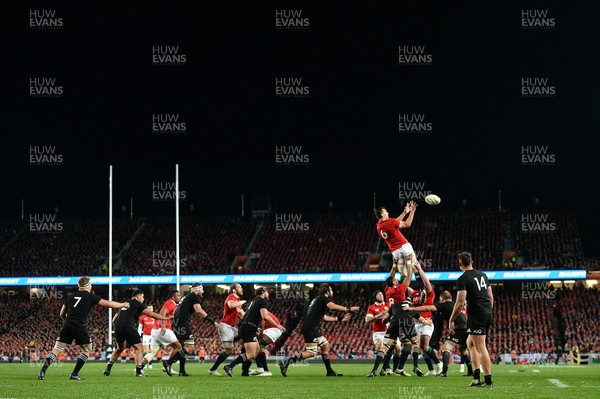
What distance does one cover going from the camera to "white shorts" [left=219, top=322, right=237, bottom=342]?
2184 cm

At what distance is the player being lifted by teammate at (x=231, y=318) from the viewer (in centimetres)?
2147

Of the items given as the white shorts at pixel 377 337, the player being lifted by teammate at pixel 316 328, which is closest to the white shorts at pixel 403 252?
the player being lifted by teammate at pixel 316 328

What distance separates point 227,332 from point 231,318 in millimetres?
430

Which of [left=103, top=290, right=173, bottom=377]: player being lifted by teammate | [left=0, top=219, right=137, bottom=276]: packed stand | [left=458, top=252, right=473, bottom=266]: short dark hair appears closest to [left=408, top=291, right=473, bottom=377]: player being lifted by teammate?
[left=458, top=252, right=473, bottom=266]: short dark hair

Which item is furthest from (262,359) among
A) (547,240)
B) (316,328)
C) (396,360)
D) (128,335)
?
(547,240)

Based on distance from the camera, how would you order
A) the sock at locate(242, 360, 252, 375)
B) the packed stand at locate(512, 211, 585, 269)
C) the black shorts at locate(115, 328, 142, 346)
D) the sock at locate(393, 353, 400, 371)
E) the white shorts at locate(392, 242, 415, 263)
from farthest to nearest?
1. the packed stand at locate(512, 211, 585, 269)
2. the sock at locate(393, 353, 400, 371)
3. the black shorts at locate(115, 328, 142, 346)
4. the sock at locate(242, 360, 252, 375)
5. the white shorts at locate(392, 242, 415, 263)

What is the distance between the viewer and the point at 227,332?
71.9ft

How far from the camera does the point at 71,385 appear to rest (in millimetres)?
16562

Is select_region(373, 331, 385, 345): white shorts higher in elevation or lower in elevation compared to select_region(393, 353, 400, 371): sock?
higher

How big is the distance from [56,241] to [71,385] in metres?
48.8

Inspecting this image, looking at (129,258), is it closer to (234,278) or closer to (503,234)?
(234,278)

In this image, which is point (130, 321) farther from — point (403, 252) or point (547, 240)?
point (547, 240)

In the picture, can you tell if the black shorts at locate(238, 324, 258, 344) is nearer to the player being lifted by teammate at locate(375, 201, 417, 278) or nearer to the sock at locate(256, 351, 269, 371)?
the sock at locate(256, 351, 269, 371)

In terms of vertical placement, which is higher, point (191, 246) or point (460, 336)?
point (191, 246)
